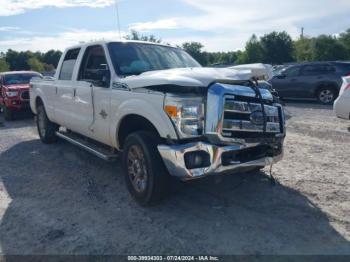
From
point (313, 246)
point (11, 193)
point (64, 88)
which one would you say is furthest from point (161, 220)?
point (64, 88)

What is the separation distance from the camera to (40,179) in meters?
5.60

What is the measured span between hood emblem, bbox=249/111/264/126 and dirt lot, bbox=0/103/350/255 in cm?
79

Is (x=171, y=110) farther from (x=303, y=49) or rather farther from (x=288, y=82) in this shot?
(x=303, y=49)

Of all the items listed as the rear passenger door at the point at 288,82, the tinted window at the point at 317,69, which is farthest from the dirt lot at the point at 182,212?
the rear passenger door at the point at 288,82

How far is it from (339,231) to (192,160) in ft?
5.32

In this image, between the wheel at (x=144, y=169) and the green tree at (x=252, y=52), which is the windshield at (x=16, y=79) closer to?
the wheel at (x=144, y=169)

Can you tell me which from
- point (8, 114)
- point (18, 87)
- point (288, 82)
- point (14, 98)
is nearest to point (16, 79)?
point (18, 87)

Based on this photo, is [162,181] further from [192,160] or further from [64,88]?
[64,88]

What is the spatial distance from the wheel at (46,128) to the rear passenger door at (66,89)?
0.97 meters

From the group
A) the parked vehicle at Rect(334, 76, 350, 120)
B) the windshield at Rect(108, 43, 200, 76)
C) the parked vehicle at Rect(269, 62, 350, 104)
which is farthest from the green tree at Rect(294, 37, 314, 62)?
the windshield at Rect(108, 43, 200, 76)

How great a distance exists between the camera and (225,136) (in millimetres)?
3768

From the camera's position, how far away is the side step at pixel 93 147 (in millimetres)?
4996

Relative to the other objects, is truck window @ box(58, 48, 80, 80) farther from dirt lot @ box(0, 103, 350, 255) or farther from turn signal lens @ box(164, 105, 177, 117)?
turn signal lens @ box(164, 105, 177, 117)

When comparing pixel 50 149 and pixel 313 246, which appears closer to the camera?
pixel 313 246
